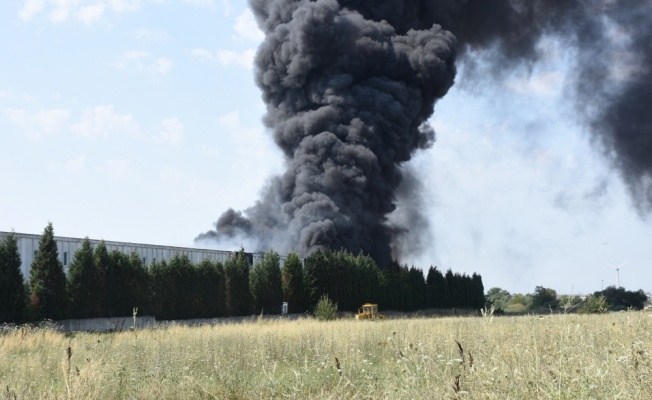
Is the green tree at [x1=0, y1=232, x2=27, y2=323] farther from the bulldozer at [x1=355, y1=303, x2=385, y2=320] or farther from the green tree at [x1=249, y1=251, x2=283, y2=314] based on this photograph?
the bulldozer at [x1=355, y1=303, x2=385, y2=320]

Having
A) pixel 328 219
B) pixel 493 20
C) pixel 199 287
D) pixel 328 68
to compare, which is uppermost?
pixel 493 20

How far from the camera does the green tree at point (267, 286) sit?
35781mm

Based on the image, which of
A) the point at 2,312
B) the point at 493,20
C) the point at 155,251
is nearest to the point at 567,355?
the point at 2,312

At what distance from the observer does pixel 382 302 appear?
4541 centimetres

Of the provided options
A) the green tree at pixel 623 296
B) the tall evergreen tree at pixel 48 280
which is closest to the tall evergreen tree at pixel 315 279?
the tall evergreen tree at pixel 48 280

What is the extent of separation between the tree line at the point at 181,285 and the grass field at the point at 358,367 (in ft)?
38.0

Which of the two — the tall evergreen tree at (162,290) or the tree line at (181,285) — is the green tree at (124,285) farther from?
the tall evergreen tree at (162,290)

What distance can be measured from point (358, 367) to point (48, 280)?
67.5 ft

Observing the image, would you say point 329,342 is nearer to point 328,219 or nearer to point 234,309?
point 234,309

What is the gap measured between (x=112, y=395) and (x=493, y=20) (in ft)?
207

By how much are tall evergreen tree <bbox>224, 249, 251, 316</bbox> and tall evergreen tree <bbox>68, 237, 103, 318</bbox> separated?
7.43m

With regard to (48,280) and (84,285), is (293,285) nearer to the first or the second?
(84,285)

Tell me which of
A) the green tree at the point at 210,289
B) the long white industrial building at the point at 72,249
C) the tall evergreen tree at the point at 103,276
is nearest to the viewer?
the tall evergreen tree at the point at 103,276

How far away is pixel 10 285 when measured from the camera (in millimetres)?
24812
